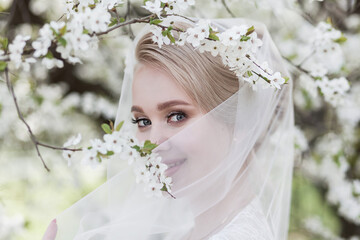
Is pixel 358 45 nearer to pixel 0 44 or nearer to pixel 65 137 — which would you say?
pixel 65 137

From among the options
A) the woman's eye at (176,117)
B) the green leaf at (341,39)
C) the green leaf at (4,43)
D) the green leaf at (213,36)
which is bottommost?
the green leaf at (4,43)

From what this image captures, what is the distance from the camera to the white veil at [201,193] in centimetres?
147

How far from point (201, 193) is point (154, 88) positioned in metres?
0.41

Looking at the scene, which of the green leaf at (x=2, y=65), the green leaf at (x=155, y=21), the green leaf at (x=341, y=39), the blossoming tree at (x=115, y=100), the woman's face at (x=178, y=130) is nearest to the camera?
the green leaf at (x=2, y=65)

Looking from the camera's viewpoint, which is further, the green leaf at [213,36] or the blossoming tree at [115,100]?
the blossoming tree at [115,100]

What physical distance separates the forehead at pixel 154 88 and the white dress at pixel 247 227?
0.45 meters

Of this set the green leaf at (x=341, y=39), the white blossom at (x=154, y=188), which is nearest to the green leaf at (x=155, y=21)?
the white blossom at (x=154, y=188)

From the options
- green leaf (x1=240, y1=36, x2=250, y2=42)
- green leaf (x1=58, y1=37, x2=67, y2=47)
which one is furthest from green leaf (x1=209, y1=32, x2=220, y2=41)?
green leaf (x1=58, y1=37, x2=67, y2=47)

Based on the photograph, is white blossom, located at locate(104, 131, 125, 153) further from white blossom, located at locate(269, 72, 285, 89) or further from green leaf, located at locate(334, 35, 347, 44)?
green leaf, located at locate(334, 35, 347, 44)

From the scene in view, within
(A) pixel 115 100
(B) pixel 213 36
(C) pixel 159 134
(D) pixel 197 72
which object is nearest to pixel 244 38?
(B) pixel 213 36

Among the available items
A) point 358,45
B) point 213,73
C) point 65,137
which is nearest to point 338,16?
point 358,45

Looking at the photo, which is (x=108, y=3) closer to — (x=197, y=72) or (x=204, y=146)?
(x=197, y=72)

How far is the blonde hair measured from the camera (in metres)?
1.54

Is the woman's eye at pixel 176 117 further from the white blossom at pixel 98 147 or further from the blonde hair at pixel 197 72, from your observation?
the white blossom at pixel 98 147
